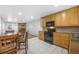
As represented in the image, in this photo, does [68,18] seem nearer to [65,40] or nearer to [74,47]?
[65,40]

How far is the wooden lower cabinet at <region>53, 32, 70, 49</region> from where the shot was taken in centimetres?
457

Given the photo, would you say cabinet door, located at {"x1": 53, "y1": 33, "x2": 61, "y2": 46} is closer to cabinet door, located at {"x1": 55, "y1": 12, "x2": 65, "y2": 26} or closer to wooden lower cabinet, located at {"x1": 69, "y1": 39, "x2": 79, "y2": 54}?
cabinet door, located at {"x1": 55, "y1": 12, "x2": 65, "y2": 26}

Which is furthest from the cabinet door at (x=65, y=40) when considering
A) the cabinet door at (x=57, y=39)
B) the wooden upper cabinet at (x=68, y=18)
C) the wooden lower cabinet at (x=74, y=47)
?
the wooden lower cabinet at (x=74, y=47)

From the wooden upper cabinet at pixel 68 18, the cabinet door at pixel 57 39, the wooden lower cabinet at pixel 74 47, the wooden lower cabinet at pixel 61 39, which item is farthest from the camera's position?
the cabinet door at pixel 57 39

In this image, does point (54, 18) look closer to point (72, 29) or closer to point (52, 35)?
point (52, 35)

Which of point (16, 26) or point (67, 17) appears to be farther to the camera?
point (16, 26)

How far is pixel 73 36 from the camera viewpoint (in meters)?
3.81

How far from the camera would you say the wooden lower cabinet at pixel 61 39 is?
4.57m

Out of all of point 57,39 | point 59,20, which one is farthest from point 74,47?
point 59,20

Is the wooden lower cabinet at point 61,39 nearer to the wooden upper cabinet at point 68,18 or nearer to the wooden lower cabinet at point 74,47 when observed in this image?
the wooden upper cabinet at point 68,18

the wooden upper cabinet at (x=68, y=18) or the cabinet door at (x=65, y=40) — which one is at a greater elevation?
the wooden upper cabinet at (x=68, y=18)

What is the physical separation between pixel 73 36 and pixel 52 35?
2.42 metres
